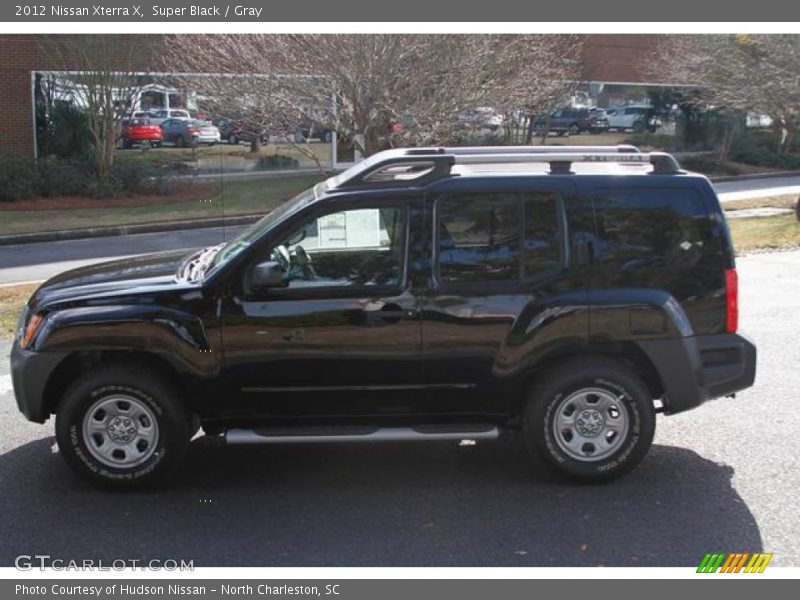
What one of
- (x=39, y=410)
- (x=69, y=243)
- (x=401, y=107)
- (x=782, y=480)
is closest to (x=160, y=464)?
(x=39, y=410)

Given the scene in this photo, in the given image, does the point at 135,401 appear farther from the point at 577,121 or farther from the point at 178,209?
the point at 577,121

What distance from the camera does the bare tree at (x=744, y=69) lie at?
66.3 ft

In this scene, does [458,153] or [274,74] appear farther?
[274,74]

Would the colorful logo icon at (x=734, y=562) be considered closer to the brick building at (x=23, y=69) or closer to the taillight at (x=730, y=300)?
the taillight at (x=730, y=300)

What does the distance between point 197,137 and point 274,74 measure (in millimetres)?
13463

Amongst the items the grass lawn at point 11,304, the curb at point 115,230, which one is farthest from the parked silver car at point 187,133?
the grass lawn at point 11,304

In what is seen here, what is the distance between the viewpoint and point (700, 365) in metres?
5.13

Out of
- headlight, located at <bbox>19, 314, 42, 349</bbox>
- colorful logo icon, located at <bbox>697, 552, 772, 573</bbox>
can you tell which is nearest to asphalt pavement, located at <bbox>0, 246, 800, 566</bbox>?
colorful logo icon, located at <bbox>697, 552, 772, 573</bbox>

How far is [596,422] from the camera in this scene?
5082 mm

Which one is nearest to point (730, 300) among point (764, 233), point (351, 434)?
point (351, 434)

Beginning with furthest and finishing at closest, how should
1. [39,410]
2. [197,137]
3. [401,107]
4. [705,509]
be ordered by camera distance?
[197,137] < [401,107] < [39,410] < [705,509]

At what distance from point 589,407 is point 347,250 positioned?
1642 millimetres

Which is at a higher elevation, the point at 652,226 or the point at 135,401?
the point at 652,226

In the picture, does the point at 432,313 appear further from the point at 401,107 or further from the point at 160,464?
the point at 401,107
